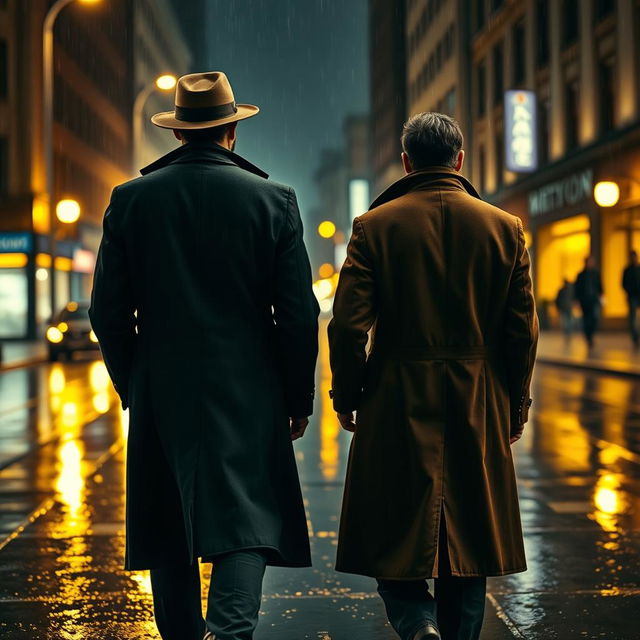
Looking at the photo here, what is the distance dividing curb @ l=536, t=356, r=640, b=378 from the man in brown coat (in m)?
14.2

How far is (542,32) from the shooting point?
39312mm

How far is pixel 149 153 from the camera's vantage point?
80.6m

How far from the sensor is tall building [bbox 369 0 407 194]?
286ft

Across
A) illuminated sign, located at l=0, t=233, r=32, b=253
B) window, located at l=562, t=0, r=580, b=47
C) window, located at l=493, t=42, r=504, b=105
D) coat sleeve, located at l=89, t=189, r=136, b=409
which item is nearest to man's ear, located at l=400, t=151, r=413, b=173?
coat sleeve, located at l=89, t=189, r=136, b=409

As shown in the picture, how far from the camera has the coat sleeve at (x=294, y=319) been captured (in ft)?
11.2

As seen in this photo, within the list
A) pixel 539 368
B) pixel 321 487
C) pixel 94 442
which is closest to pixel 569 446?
pixel 321 487

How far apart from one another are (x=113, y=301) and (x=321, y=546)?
2.71 meters

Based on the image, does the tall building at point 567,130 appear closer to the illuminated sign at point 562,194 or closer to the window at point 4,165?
the illuminated sign at point 562,194

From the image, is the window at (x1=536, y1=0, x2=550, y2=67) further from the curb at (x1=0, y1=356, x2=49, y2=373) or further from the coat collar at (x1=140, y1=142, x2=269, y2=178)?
the coat collar at (x1=140, y1=142, x2=269, y2=178)

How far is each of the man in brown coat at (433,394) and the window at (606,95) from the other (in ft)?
98.6

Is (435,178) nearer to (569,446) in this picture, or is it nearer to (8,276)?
(569,446)

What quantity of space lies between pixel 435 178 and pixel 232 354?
3.03 feet

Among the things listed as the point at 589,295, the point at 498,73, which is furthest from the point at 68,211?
the point at 498,73

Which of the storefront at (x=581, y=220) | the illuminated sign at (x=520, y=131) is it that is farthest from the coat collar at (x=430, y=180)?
the illuminated sign at (x=520, y=131)
